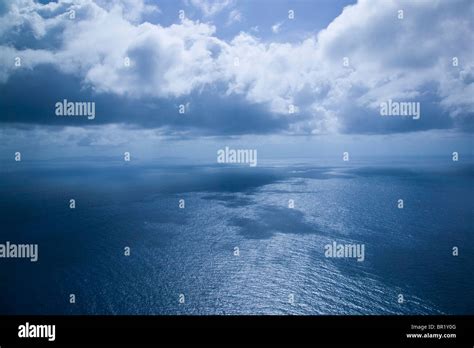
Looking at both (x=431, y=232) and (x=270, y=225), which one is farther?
(x=270, y=225)

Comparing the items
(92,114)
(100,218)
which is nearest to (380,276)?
(92,114)

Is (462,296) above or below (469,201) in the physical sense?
below

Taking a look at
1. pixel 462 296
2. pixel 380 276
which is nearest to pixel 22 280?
pixel 380 276

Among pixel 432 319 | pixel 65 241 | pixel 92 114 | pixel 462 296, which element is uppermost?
pixel 92 114

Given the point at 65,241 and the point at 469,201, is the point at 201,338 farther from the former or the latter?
the point at 469,201

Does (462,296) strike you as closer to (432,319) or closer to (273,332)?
(432,319)

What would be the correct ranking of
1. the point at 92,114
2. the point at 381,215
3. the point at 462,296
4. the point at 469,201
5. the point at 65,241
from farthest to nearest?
the point at 469,201 → the point at 381,215 → the point at 65,241 → the point at 462,296 → the point at 92,114

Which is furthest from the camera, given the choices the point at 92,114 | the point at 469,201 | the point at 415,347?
the point at 469,201
